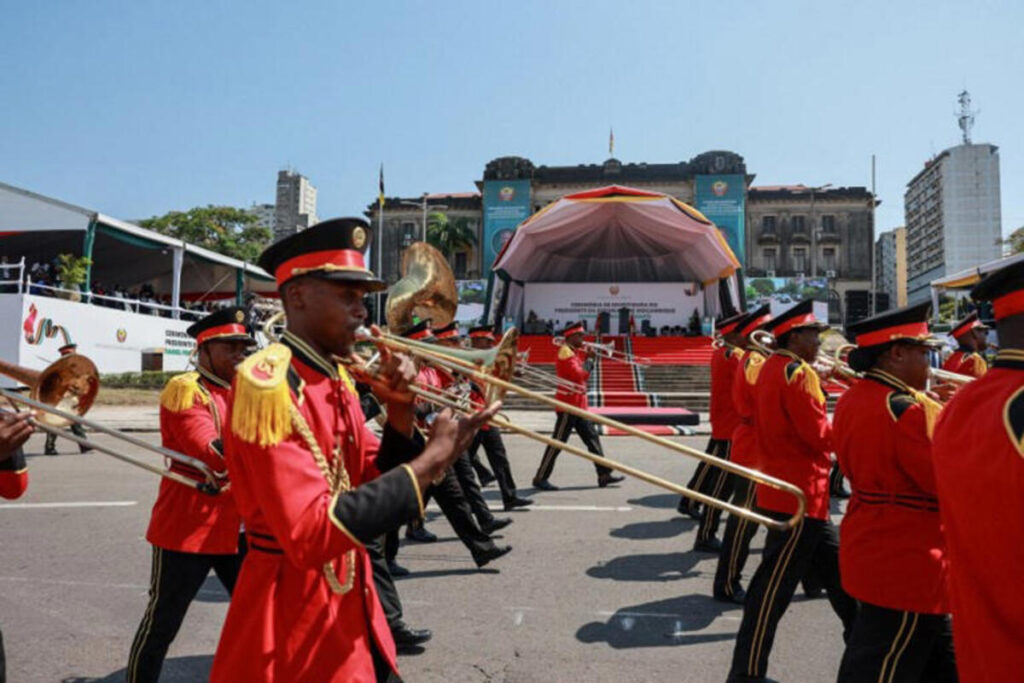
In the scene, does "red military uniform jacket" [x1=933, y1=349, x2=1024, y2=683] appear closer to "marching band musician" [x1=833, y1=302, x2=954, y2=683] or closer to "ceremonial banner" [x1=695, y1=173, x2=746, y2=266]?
"marching band musician" [x1=833, y1=302, x2=954, y2=683]

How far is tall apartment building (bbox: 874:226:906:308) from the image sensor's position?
104m

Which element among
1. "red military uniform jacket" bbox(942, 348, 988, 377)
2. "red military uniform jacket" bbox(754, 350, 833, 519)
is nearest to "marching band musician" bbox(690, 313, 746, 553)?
"red military uniform jacket" bbox(754, 350, 833, 519)

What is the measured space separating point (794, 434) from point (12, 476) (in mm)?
3974

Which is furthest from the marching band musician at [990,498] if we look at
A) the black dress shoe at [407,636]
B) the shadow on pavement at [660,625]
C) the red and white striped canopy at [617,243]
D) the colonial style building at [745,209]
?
the colonial style building at [745,209]

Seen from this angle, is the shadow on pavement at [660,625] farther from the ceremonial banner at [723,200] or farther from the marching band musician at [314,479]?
the ceremonial banner at [723,200]

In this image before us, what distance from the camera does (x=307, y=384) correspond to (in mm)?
2049

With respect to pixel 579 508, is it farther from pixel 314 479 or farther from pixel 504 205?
pixel 504 205

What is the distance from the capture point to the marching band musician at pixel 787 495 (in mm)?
3457

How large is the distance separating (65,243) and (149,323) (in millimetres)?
4735

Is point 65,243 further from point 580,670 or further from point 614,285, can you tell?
point 580,670

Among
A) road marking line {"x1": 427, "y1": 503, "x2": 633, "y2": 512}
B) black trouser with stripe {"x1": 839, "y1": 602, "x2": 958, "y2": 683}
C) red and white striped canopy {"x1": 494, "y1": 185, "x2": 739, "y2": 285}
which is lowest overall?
road marking line {"x1": 427, "y1": 503, "x2": 633, "y2": 512}

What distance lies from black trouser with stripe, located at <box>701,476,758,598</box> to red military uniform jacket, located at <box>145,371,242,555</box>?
126 inches

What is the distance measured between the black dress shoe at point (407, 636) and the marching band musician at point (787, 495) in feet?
5.86

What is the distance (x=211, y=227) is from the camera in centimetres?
5650
